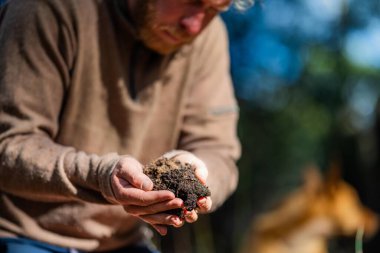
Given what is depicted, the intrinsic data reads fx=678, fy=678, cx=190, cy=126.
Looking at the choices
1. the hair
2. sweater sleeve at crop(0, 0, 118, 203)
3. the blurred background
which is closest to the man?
sweater sleeve at crop(0, 0, 118, 203)

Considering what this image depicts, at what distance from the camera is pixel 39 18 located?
2027 millimetres

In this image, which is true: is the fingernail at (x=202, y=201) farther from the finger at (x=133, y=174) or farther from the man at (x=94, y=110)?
the finger at (x=133, y=174)

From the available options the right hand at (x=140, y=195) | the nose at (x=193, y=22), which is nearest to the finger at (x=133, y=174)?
the right hand at (x=140, y=195)

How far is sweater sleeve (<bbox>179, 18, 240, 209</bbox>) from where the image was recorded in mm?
2441

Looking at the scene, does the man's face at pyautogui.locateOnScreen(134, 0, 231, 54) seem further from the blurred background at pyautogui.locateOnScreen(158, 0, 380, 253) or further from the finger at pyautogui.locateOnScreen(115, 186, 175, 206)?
the blurred background at pyautogui.locateOnScreen(158, 0, 380, 253)

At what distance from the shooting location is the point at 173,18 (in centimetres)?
207

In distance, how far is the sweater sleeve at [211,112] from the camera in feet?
8.01

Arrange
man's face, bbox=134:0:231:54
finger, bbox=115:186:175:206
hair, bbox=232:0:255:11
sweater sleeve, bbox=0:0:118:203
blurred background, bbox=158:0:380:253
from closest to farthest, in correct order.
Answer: finger, bbox=115:186:175:206 → sweater sleeve, bbox=0:0:118:203 → man's face, bbox=134:0:231:54 → hair, bbox=232:0:255:11 → blurred background, bbox=158:0:380:253

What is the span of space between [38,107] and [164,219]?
1.97ft

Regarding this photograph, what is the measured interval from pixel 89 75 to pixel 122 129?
22 centimetres

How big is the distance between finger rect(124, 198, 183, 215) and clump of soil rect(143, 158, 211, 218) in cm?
3

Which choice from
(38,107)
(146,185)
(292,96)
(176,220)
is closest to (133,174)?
(146,185)

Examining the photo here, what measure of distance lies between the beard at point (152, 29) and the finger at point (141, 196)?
652mm

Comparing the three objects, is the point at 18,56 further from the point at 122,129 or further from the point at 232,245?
the point at 232,245
